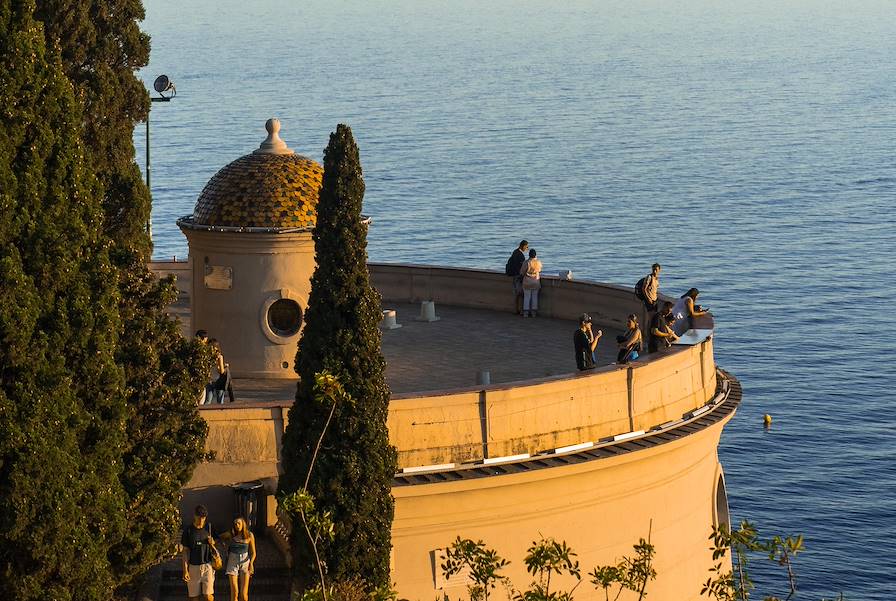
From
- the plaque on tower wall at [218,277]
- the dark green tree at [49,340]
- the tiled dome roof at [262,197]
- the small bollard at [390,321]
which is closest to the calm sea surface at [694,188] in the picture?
the small bollard at [390,321]

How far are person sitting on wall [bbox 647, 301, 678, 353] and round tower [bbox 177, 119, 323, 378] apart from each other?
17.1 ft

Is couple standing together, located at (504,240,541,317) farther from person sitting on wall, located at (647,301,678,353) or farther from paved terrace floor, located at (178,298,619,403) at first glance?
person sitting on wall, located at (647,301,678,353)

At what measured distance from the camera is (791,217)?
8544 cm

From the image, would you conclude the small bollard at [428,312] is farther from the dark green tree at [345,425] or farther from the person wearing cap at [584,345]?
the dark green tree at [345,425]

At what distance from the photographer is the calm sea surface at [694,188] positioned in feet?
162

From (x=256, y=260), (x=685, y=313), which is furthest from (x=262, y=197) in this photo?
(x=685, y=313)

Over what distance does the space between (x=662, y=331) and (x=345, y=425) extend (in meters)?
7.37

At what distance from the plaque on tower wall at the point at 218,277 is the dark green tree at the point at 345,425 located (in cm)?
599

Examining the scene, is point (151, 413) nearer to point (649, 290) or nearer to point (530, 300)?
point (649, 290)

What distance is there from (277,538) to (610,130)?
9958cm

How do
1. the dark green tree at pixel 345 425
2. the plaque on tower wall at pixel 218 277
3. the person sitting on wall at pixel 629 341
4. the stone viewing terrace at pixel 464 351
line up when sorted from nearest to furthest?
the dark green tree at pixel 345 425 → the person sitting on wall at pixel 629 341 → the stone viewing terrace at pixel 464 351 → the plaque on tower wall at pixel 218 277

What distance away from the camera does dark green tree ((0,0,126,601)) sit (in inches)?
645

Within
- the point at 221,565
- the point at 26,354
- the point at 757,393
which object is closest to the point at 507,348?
the point at 221,565

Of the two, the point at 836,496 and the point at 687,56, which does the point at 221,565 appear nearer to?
the point at 836,496
